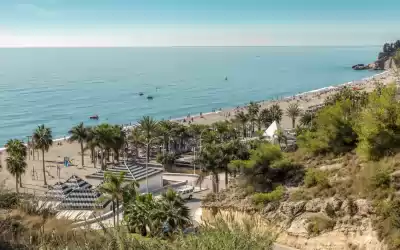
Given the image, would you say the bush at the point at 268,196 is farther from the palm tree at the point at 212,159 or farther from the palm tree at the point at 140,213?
the palm tree at the point at 212,159

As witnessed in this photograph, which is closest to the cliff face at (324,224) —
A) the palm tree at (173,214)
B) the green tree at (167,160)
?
the palm tree at (173,214)

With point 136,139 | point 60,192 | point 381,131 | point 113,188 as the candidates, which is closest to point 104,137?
point 136,139

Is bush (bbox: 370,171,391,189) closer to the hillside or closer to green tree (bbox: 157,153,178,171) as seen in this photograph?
the hillside

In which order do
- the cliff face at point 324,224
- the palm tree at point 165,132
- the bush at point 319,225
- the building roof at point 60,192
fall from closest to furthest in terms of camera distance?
the cliff face at point 324,224
the bush at point 319,225
the building roof at point 60,192
the palm tree at point 165,132

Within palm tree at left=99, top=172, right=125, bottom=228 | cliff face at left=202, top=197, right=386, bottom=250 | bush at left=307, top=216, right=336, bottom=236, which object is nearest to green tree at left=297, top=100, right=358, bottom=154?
cliff face at left=202, top=197, right=386, bottom=250

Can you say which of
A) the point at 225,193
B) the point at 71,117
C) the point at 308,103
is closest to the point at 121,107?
the point at 71,117

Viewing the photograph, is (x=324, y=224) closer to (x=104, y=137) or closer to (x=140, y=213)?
(x=140, y=213)

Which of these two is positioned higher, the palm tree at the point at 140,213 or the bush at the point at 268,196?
the bush at the point at 268,196
